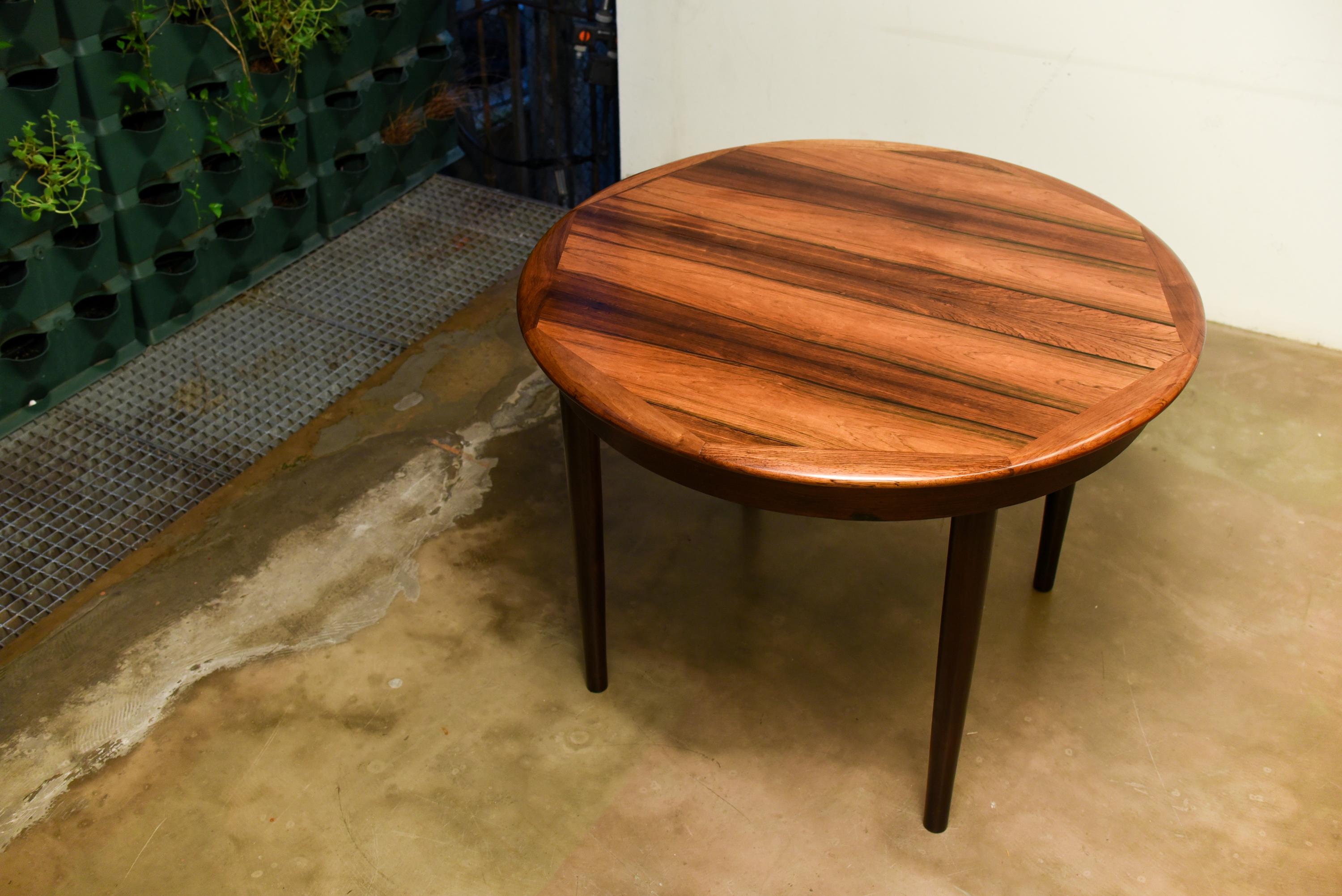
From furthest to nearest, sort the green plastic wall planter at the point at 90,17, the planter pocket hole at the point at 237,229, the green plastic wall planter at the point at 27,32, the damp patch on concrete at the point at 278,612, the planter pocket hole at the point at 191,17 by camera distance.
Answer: the planter pocket hole at the point at 237,229, the planter pocket hole at the point at 191,17, the green plastic wall planter at the point at 90,17, the green plastic wall planter at the point at 27,32, the damp patch on concrete at the point at 278,612

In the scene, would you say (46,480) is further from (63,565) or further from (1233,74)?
(1233,74)

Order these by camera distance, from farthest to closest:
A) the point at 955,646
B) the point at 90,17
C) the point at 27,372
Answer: the point at 27,372, the point at 90,17, the point at 955,646

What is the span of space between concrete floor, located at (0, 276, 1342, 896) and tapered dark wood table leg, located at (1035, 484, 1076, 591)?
55 mm

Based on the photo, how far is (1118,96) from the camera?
266cm

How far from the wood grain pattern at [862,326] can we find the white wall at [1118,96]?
95 centimetres

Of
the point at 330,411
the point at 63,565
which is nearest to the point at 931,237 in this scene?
the point at 330,411

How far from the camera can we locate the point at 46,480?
2.30 metres

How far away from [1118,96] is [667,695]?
1.89 metres

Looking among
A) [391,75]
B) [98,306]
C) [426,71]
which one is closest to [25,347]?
[98,306]

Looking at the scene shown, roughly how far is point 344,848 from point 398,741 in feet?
0.66

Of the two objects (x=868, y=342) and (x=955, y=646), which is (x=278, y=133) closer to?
(x=868, y=342)

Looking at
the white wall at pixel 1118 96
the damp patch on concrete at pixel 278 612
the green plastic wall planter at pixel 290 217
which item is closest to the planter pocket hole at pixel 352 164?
the green plastic wall planter at pixel 290 217

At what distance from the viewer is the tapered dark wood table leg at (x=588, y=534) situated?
1.57 metres

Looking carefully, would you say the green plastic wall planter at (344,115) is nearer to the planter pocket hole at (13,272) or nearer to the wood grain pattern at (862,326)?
the planter pocket hole at (13,272)
